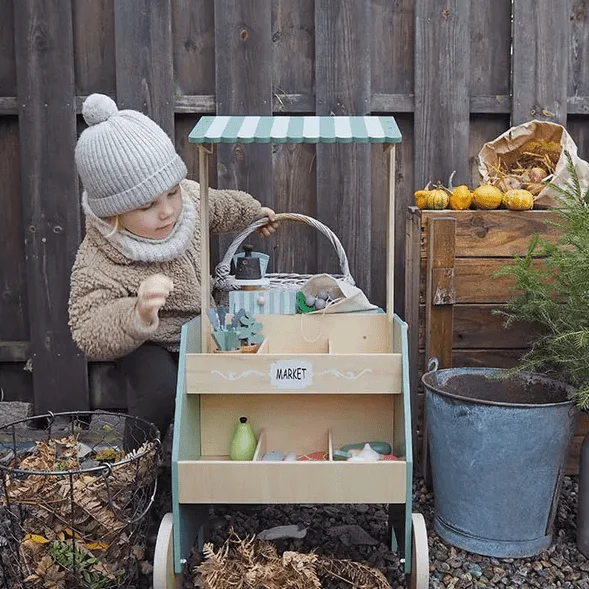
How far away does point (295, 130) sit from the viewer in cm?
240

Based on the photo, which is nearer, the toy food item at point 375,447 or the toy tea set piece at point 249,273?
the toy food item at point 375,447

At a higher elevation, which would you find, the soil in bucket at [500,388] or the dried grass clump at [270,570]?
the soil in bucket at [500,388]

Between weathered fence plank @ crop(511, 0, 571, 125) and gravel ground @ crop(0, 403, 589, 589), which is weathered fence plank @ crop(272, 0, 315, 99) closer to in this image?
weathered fence plank @ crop(511, 0, 571, 125)

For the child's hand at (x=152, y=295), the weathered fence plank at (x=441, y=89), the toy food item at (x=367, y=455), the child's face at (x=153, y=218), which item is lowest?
the toy food item at (x=367, y=455)

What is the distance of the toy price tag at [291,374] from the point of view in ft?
7.91

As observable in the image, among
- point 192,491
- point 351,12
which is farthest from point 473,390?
point 351,12

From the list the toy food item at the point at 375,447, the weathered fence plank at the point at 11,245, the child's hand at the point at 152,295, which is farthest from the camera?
the weathered fence plank at the point at 11,245

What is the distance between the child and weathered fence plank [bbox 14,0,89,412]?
28.9 inches

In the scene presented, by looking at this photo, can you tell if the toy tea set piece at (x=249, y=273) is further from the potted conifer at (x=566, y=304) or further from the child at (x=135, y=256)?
the potted conifer at (x=566, y=304)

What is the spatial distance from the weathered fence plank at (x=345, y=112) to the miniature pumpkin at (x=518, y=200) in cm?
67

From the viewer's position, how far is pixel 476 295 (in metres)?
3.08

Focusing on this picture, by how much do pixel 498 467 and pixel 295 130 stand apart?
1.24m

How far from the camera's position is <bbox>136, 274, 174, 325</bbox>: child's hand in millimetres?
2510

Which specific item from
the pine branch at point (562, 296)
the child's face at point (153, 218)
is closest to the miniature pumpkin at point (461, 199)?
the pine branch at point (562, 296)
